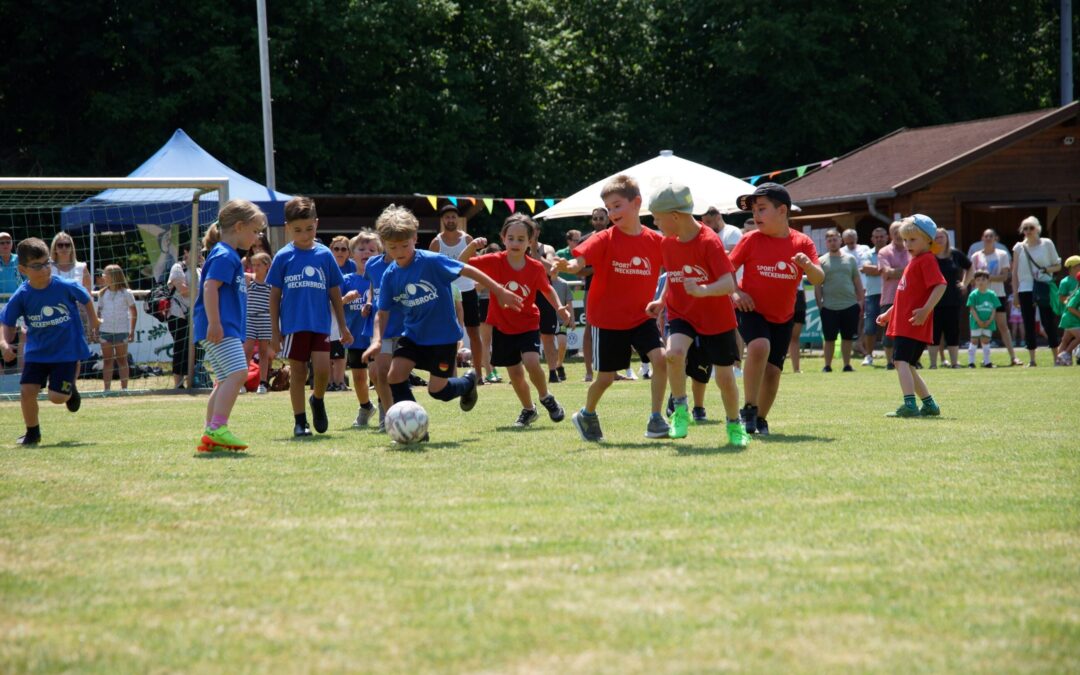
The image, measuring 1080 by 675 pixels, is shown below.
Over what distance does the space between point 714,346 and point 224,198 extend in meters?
9.51

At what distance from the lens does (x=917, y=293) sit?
10875 millimetres

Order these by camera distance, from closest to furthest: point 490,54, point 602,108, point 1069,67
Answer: point 1069,67, point 490,54, point 602,108

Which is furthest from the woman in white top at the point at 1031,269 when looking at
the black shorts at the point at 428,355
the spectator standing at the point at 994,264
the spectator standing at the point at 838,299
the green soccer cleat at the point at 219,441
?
the green soccer cleat at the point at 219,441

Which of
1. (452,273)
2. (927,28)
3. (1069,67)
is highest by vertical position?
(927,28)

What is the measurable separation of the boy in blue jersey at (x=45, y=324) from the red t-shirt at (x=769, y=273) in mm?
5348

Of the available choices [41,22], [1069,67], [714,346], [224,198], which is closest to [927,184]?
[1069,67]

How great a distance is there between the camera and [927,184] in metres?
26.2

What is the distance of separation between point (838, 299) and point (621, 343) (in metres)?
10.2

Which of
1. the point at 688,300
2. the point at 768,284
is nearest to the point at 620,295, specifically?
the point at 688,300

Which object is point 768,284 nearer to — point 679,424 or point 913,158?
point 679,424

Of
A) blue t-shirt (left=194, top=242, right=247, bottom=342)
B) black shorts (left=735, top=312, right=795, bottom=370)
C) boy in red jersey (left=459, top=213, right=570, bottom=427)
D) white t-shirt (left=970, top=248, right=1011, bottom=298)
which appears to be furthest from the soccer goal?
white t-shirt (left=970, top=248, right=1011, bottom=298)

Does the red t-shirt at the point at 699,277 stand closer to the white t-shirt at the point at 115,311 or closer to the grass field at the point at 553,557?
the grass field at the point at 553,557

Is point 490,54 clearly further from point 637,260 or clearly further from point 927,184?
point 637,260

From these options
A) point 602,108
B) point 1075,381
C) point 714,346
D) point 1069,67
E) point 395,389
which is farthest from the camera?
point 602,108
